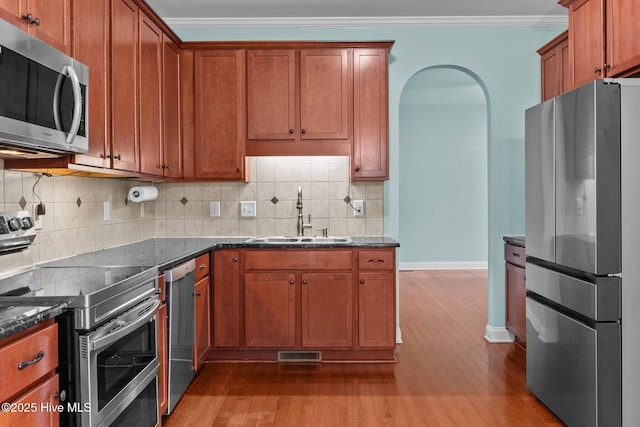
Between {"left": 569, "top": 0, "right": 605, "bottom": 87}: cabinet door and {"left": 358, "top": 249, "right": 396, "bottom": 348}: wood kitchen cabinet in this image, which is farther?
{"left": 358, "top": 249, "right": 396, "bottom": 348}: wood kitchen cabinet

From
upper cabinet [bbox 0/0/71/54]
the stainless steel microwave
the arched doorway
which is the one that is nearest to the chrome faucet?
the stainless steel microwave

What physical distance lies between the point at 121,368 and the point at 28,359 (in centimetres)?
57

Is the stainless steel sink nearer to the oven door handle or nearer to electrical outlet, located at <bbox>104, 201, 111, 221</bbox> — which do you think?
electrical outlet, located at <bbox>104, 201, 111, 221</bbox>

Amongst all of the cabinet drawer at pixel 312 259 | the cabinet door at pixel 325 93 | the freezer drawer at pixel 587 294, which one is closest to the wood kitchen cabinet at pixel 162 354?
the cabinet drawer at pixel 312 259

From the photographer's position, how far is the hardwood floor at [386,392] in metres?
2.71

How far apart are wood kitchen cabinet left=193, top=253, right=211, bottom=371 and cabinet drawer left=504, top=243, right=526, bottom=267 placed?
2.37 metres

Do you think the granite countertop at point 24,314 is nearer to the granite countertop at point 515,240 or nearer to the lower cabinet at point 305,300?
the lower cabinet at point 305,300

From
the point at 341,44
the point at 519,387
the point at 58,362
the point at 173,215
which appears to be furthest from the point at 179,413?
the point at 341,44

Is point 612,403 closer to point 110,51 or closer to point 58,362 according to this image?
point 58,362

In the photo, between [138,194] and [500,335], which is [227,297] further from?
[500,335]

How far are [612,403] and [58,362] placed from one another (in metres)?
2.37

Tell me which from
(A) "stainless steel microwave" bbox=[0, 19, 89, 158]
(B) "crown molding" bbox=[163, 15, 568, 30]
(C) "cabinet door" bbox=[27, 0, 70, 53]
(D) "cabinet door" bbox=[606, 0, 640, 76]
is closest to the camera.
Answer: (A) "stainless steel microwave" bbox=[0, 19, 89, 158]

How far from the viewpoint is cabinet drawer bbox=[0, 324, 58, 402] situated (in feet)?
4.51

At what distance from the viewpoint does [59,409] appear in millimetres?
1660
